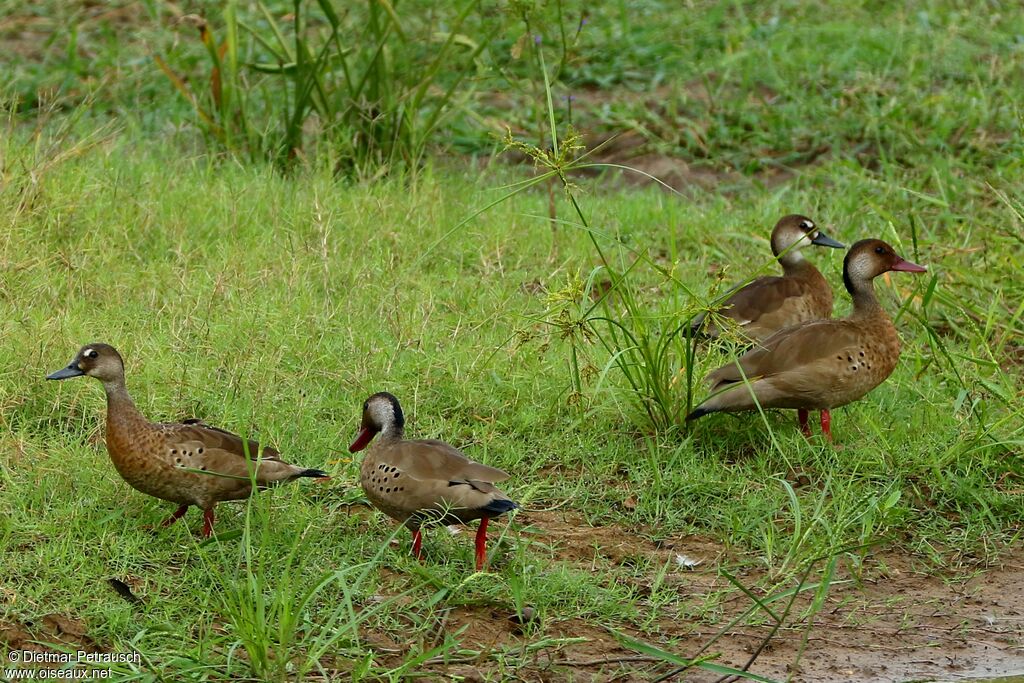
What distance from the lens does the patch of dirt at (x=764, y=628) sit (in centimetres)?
477

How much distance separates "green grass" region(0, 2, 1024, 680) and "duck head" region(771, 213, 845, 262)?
0.33m

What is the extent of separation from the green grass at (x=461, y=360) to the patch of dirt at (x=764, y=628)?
0.13 feet

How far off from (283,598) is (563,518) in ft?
5.29

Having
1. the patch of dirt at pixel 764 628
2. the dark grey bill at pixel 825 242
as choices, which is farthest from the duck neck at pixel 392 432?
the dark grey bill at pixel 825 242

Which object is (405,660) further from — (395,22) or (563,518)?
(395,22)

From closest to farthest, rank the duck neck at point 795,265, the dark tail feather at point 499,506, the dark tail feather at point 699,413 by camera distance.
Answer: the dark tail feather at point 499,506 → the dark tail feather at point 699,413 → the duck neck at point 795,265

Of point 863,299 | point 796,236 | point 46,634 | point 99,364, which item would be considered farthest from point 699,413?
point 46,634

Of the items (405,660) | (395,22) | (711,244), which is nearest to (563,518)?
(405,660)

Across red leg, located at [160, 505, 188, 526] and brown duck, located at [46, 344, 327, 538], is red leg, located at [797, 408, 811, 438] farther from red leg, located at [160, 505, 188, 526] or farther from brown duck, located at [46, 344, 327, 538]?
red leg, located at [160, 505, 188, 526]

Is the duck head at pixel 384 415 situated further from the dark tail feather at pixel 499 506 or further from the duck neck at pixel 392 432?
the dark tail feather at pixel 499 506

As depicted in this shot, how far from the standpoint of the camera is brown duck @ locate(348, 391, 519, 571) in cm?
496

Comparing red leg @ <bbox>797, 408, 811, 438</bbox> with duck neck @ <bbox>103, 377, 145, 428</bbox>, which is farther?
red leg @ <bbox>797, 408, 811, 438</bbox>

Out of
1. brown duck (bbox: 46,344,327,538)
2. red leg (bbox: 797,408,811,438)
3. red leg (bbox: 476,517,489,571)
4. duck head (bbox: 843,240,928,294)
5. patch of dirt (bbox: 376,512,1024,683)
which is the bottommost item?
patch of dirt (bbox: 376,512,1024,683)

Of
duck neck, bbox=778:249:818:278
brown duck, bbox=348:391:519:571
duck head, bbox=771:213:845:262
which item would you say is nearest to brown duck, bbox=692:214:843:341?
duck neck, bbox=778:249:818:278
